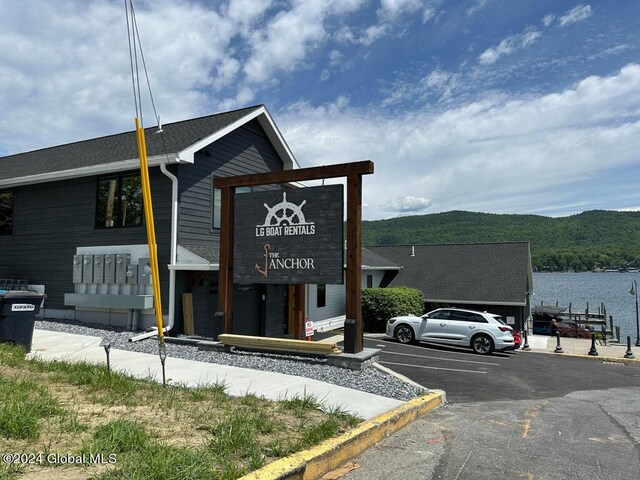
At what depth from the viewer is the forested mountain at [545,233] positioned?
10562cm

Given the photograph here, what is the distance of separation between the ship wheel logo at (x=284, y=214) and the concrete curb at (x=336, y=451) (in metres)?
5.13

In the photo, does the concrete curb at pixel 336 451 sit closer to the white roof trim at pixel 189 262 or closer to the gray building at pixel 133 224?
the white roof trim at pixel 189 262

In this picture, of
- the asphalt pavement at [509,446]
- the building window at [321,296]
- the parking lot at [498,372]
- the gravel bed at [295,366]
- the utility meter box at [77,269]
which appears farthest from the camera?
the building window at [321,296]

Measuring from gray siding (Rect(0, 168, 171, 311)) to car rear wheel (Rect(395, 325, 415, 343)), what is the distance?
960 cm

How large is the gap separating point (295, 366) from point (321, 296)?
1233 centimetres

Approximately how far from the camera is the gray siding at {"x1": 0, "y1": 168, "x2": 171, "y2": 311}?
14289 millimetres

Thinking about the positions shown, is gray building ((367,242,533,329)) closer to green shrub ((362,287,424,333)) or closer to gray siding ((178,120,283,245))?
green shrub ((362,287,424,333))

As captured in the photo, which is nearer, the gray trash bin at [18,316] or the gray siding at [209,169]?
the gray trash bin at [18,316]

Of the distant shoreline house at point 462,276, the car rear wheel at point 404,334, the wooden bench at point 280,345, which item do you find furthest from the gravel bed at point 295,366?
the distant shoreline house at point 462,276

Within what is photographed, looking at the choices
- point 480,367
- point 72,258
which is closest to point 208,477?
point 480,367

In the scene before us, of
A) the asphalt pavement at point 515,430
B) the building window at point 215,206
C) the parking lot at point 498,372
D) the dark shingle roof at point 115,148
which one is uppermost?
the dark shingle roof at point 115,148

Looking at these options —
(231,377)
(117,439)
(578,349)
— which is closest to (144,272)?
(231,377)

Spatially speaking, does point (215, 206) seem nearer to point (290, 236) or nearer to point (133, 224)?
point (133, 224)

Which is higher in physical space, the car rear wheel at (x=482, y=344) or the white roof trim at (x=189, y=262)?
the white roof trim at (x=189, y=262)
